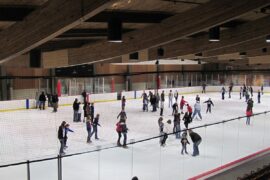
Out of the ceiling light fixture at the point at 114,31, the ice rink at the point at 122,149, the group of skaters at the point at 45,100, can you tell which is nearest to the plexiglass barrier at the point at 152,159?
the ice rink at the point at 122,149

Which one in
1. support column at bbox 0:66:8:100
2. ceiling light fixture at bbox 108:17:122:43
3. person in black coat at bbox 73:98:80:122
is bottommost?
person in black coat at bbox 73:98:80:122

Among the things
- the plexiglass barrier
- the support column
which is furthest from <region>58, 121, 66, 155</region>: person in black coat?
the support column

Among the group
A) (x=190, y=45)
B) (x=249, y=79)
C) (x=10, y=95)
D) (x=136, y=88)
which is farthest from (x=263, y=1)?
(x=249, y=79)

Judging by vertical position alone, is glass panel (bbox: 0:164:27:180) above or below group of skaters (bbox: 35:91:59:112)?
below

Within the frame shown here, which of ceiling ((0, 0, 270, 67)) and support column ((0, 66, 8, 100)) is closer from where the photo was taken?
ceiling ((0, 0, 270, 67))

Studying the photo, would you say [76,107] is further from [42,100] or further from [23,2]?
[23,2]

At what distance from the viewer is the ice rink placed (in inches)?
300

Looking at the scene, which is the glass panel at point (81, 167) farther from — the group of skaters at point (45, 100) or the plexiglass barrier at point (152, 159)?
the group of skaters at point (45, 100)

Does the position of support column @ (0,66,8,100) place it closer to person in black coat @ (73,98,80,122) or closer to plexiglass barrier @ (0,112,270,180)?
person in black coat @ (73,98,80,122)

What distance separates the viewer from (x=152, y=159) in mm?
8820

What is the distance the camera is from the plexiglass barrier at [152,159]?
7.37 m

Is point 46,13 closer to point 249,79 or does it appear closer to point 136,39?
point 136,39

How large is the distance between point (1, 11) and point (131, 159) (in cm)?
415

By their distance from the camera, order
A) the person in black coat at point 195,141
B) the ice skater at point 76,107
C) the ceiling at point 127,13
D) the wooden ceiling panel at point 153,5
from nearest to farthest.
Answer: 1. the ceiling at point 127,13
2. the wooden ceiling panel at point 153,5
3. the person in black coat at point 195,141
4. the ice skater at point 76,107
